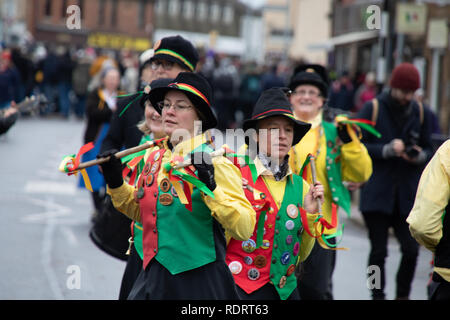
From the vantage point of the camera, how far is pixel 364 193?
6840 mm

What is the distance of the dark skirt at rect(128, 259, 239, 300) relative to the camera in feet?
12.1

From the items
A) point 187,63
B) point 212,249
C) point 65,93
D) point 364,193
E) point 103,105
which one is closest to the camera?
point 212,249

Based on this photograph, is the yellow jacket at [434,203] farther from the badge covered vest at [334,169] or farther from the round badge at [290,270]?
the badge covered vest at [334,169]

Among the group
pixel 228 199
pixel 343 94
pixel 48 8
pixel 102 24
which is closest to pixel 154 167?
pixel 228 199

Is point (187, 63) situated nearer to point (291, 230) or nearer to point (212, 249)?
point (291, 230)

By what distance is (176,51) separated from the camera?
18.3ft

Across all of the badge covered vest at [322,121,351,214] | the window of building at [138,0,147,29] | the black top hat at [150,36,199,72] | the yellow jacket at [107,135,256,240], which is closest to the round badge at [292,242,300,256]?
the yellow jacket at [107,135,256,240]

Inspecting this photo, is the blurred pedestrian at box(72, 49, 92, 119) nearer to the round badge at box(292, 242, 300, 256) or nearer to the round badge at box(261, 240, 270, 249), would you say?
the round badge at box(292, 242, 300, 256)

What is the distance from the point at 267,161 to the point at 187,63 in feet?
4.47

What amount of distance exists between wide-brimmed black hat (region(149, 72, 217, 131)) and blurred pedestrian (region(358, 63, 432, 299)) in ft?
9.69

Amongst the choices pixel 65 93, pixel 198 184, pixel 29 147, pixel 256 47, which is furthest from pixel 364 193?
pixel 256 47

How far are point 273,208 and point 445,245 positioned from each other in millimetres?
980

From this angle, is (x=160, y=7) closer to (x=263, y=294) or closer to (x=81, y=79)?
(x=81, y=79)

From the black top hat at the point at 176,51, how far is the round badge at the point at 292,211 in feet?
5.22
